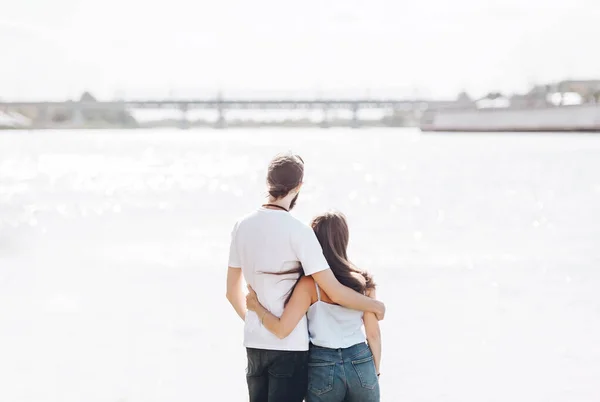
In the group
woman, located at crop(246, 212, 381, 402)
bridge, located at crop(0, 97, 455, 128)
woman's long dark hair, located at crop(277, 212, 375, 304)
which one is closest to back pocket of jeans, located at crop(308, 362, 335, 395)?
woman, located at crop(246, 212, 381, 402)

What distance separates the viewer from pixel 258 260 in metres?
3.93

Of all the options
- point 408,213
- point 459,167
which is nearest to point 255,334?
point 408,213

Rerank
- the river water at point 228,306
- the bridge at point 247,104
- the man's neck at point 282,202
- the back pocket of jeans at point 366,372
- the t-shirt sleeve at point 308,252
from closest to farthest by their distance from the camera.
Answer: the t-shirt sleeve at point 308,252 → the man's neck at point 282,202 → the back pocket of jeans at point 366,372 → the river water at point 228,306 → the bridge at point 247,104

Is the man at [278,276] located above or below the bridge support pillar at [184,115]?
below

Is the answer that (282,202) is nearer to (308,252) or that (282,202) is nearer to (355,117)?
(308,252)

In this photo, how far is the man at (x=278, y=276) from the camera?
3838mm

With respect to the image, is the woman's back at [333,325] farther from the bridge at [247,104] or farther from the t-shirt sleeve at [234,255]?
the bridge at [247,104]

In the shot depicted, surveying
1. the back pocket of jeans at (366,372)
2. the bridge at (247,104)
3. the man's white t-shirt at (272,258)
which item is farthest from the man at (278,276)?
the bridge at (247,104)

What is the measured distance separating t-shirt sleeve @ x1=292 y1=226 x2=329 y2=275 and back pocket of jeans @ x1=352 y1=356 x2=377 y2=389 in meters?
0.47

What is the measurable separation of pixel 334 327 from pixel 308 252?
1.37 feet

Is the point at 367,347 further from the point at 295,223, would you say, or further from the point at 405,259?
the point at 405,259

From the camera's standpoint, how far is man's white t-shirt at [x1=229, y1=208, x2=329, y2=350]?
3.82m

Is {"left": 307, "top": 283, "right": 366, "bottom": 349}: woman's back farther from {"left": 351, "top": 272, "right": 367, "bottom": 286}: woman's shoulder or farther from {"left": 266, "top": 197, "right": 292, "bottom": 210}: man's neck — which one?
{"left": 266, "top": 197, "right": 292, "bottom": 210}: man's neck

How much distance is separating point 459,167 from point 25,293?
37473 mm
